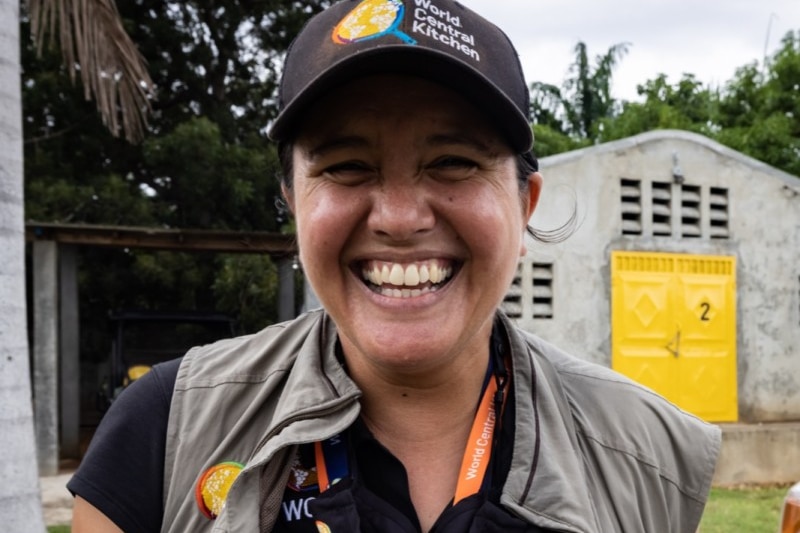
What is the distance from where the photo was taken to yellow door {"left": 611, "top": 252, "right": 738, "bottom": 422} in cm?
983

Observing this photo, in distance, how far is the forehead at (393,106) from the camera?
1.60m

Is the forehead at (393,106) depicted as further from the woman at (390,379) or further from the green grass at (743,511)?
the green grass at (743,511)

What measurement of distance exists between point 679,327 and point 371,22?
9.27 metres

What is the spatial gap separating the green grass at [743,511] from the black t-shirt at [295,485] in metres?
6.12

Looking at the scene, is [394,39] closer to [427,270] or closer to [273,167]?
[427,270]

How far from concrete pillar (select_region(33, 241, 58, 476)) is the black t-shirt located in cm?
887

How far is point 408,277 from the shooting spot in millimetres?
1659

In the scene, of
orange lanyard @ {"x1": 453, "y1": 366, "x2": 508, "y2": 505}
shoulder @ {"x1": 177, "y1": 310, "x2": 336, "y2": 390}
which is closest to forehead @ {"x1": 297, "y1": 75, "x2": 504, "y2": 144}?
shoulder @ {"x1": 177, "y1": 310, "x2": 336, "y2": 390}

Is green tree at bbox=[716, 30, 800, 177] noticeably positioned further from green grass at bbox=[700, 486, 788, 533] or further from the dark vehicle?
the dark vehicle

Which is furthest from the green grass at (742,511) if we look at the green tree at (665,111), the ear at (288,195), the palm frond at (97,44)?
the green tree at (665,111)

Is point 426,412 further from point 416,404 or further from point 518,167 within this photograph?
point 518,167

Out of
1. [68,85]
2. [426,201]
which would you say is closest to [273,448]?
[426,201]

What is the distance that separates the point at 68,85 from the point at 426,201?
14481 mm

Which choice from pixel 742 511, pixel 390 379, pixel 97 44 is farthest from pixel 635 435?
pixel 742 511
